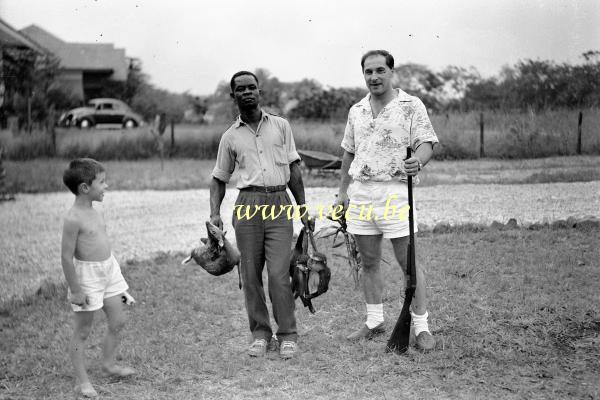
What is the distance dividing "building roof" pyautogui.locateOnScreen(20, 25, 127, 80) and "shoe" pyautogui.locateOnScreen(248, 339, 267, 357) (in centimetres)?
2285

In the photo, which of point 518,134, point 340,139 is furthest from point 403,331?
point 340,139

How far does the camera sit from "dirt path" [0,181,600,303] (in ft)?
26.4

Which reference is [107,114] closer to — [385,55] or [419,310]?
[385,55]

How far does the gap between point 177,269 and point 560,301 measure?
12.9ft

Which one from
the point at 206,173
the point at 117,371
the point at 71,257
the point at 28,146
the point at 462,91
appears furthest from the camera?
the point at 28,146

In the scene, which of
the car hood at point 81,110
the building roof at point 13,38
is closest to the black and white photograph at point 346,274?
the building roof at point 13,38

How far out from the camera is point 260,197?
174 inches

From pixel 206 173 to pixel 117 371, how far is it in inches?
479

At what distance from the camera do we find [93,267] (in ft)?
12.5

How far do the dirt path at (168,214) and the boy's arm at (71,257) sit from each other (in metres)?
3.08

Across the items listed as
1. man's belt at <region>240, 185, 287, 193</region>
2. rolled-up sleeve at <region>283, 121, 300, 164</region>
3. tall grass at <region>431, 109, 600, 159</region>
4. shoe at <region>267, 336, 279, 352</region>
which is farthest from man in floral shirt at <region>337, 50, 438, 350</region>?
tall grass at <region>431, 109, 600, 159</region>

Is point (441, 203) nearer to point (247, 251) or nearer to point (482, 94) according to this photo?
point (482, 94)

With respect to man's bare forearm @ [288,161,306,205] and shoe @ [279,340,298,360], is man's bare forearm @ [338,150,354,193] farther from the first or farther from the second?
shoe @ [279,340,298,360]

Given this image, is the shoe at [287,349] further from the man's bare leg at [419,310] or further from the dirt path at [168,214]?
the dirt path at [168,214]
